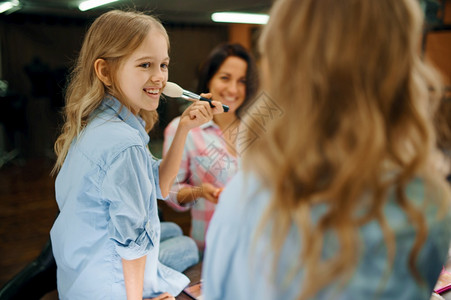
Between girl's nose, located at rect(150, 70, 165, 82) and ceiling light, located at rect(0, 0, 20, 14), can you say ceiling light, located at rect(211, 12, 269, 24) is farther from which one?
girl's nose, located at rect(150, 70, 165, 82)

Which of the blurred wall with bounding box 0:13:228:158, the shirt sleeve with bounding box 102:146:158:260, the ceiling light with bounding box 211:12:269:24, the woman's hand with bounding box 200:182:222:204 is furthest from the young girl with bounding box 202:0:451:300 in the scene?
the ceiling light with bounding box 211:12:269:24

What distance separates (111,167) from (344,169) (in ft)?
1.77

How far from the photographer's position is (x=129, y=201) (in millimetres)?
845

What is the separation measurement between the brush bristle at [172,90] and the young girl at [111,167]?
0.9 inches

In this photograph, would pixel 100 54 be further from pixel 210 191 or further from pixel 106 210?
pixel 210 191

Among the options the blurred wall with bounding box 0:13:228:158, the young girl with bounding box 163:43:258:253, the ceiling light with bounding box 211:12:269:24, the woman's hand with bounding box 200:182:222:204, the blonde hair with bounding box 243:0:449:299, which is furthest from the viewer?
the ceiling light with bounding box 211:12:269:24

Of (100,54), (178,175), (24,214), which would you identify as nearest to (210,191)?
(178,175)

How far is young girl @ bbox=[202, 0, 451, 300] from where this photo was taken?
1.53 feet

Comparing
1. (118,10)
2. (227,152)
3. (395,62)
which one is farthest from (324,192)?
(227,152)

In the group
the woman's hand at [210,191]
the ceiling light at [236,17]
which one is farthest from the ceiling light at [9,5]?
the woman's hand at [210,191]

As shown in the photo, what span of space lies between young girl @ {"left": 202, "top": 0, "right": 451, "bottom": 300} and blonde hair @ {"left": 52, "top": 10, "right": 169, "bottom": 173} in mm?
484

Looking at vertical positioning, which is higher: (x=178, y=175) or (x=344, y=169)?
(x=344, y=169)

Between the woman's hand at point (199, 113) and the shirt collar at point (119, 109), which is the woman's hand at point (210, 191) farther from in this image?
the shirt collar at point (119, 109)

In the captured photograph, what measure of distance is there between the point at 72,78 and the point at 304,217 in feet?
2.56
